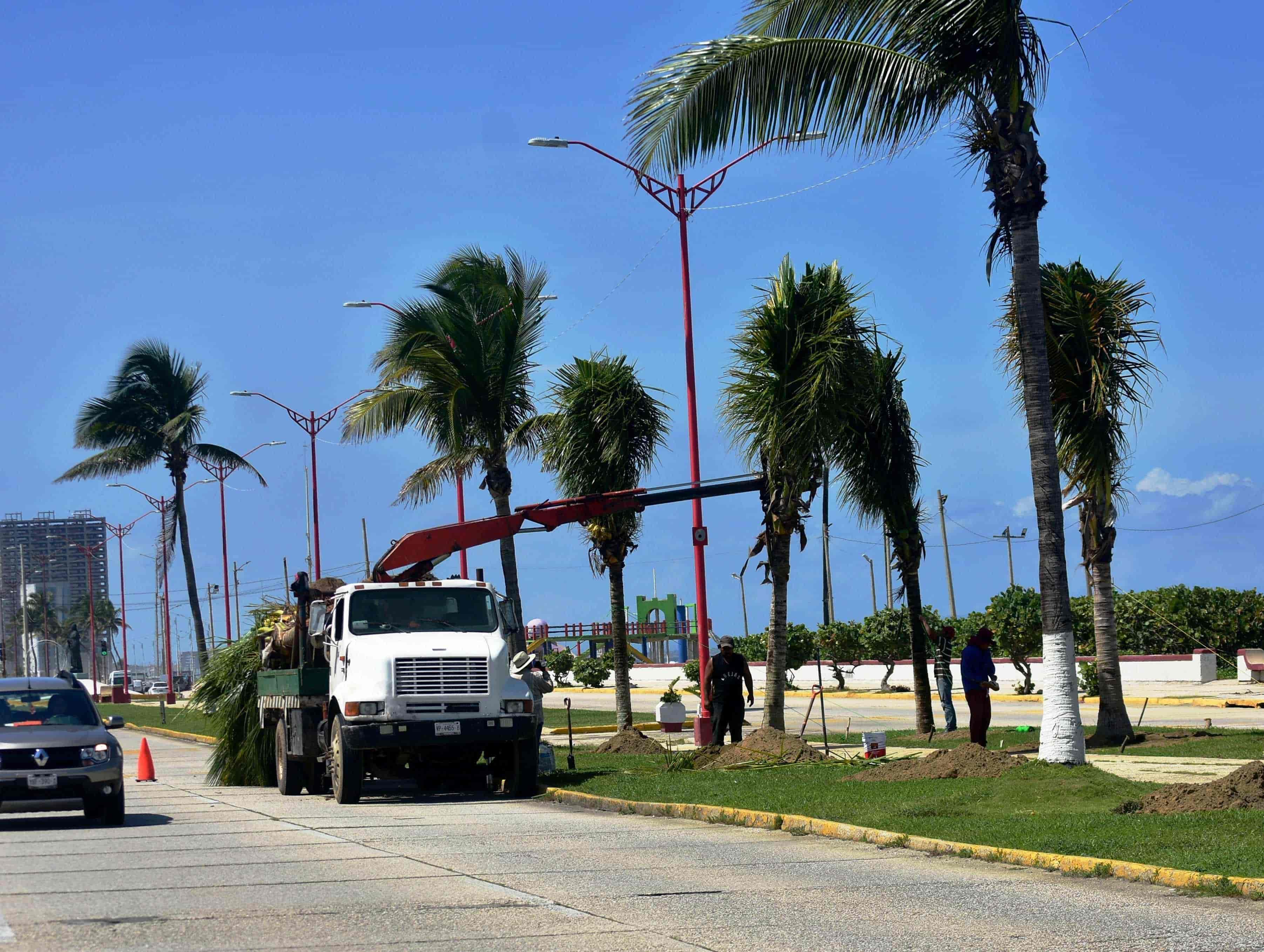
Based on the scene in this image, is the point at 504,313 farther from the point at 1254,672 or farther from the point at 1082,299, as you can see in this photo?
the point at 1254,672

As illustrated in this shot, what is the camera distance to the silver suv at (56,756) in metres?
16.2

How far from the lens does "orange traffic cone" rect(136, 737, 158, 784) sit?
25.7 meters

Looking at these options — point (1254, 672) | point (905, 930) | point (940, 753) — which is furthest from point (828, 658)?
point (905, 930)

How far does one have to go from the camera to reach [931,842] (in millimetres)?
12820

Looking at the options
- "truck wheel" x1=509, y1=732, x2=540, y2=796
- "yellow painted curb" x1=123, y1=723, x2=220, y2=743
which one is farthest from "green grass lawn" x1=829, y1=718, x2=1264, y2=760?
"yellow painted curb" x1=123, y1=723, x2=220, y2=743

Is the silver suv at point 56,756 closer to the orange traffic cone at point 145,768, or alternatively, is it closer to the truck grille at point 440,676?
the truck grille at point 440,676

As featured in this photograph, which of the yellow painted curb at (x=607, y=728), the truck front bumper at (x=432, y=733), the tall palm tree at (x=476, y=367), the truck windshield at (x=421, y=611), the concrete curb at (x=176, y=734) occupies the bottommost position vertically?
the concrete curb at (x=176, y=734)

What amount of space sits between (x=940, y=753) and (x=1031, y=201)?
6418mm

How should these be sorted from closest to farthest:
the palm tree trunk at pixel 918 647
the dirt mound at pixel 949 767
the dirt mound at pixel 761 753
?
1. the dirt mound at pixel 949 767
2. the dirt mound at pixel 761 753
3. the palm tree trunk at pixel 918 647

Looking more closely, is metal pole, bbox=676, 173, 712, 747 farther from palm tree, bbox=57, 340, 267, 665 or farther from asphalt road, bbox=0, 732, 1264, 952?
palm tree, bbox=57, 340, 267, 665

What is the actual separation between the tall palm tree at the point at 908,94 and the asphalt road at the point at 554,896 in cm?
589

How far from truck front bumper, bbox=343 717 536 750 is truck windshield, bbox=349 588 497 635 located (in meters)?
1.41

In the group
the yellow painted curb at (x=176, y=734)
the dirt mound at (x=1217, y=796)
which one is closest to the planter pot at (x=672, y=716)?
the yellow painted curb at (x=176, y=734)

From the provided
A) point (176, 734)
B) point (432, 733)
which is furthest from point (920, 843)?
point (176, 734)
